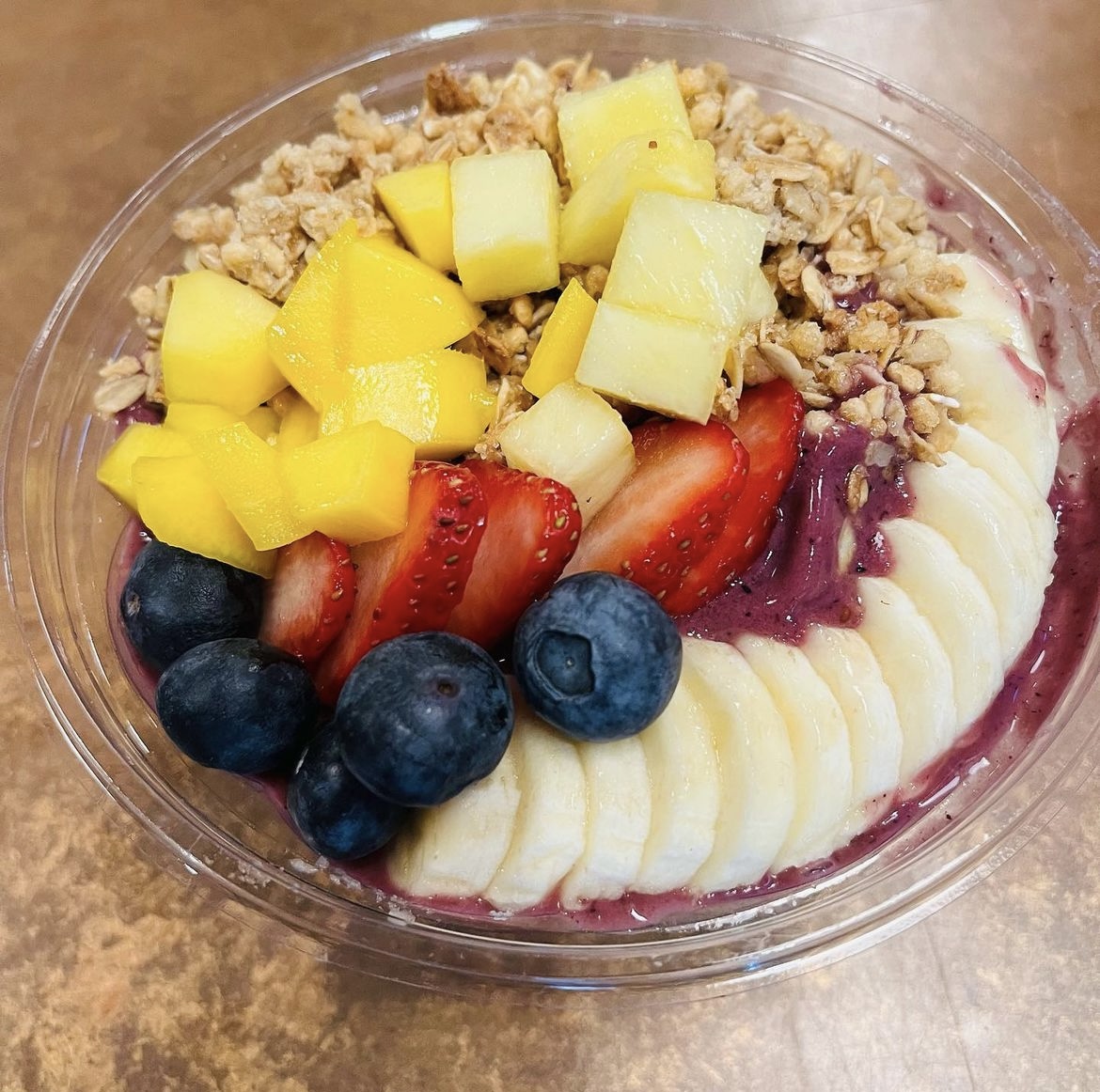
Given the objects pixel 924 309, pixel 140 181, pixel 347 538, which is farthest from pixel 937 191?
pixel 140 181

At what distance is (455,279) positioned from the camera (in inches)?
58.1

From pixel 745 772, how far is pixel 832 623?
10.2 inches

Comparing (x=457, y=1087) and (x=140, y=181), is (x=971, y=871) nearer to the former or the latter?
(x=457, y=1087)

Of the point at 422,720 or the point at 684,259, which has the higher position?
the point at 684,259

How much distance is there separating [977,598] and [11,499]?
1499mm

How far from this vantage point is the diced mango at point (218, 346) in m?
1.37

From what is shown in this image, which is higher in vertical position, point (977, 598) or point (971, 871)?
point (977, 598)

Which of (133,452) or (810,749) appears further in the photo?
(133,452)

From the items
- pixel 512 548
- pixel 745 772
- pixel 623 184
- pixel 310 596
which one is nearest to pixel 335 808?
pixel 310 596

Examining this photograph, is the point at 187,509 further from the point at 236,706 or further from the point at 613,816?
the point at 613,816

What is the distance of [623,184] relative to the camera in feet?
4.34

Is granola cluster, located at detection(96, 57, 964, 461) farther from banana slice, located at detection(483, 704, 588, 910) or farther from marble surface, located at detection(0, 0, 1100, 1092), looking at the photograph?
marble surface, located at detection(0, 0, 1100, 1092)

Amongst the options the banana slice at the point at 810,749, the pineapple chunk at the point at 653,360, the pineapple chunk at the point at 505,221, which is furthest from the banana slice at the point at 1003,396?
the pineapple chunk at the point at 505,221

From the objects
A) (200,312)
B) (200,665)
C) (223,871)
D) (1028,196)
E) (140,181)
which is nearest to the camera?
(200,665)
